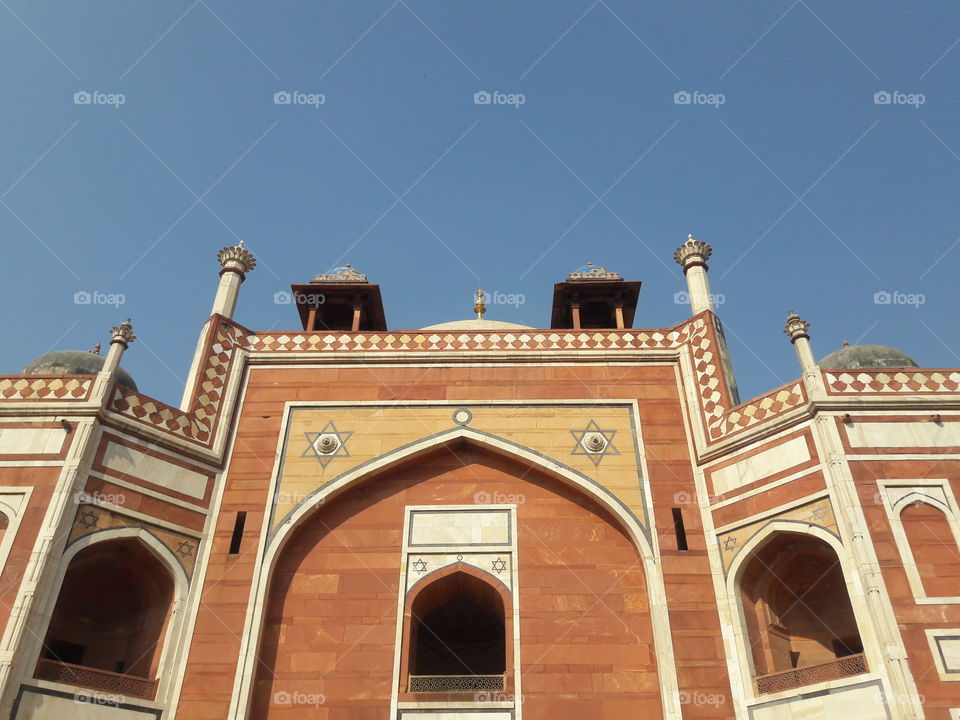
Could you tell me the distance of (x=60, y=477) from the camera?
34.4ft

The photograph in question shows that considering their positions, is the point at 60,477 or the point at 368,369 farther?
the point at 368,369

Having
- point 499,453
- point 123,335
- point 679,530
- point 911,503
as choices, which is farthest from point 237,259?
point 911,503

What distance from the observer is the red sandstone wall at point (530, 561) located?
1027 centimetres

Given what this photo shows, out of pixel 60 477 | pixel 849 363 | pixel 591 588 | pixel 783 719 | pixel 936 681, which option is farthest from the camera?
pixel 849 363

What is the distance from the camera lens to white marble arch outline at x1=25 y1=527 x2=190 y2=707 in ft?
31.4

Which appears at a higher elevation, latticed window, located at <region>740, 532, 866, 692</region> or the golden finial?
the golden finial

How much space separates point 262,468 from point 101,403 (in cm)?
235

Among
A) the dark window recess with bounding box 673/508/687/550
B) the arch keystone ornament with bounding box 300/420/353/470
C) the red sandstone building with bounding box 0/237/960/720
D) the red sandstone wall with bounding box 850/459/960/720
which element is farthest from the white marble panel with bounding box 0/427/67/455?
the red sandstone wall with bounding box 850/459/960/720

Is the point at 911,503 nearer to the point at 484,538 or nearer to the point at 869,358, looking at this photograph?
the point at 869,358

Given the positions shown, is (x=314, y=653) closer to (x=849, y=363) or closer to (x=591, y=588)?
(x=591, y=588)

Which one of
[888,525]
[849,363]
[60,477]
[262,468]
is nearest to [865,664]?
[888,525]

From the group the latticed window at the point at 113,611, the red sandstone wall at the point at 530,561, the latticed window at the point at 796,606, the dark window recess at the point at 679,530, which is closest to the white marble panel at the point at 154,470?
the red sandstone wall at the point at 530,561

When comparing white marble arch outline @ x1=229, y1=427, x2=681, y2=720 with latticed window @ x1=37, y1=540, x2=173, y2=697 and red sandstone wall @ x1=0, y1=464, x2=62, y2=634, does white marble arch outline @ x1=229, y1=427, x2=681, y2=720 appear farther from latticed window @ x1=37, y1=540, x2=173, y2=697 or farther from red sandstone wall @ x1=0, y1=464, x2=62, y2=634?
red sandstone wall @ x1=0, y1=464, x2=62, y2=634

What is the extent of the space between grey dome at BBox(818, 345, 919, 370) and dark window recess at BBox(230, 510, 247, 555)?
29.6ft
